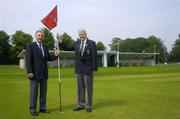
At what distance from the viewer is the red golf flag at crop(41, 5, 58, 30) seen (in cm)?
992

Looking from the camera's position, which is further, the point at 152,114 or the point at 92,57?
the point at 92,57

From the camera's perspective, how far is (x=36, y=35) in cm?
913

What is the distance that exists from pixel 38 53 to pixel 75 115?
78.7 inches

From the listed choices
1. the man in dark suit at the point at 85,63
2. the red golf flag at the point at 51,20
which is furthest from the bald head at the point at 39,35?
the red golf flag at the point at 51,20

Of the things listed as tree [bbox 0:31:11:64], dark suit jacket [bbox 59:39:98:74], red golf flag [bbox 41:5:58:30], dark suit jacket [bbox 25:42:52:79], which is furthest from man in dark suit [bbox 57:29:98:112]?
tree [bbox 0:31:11:64]

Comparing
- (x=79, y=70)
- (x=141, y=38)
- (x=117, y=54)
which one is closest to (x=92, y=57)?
(x=79, y=70)

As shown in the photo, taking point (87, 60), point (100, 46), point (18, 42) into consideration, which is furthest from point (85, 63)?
point (100, 46)

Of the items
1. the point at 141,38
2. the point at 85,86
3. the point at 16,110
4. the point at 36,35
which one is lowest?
the point at 16,110

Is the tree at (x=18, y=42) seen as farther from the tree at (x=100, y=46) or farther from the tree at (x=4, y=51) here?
the tree at (x=100, y=46)

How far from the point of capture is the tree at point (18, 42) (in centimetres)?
10950

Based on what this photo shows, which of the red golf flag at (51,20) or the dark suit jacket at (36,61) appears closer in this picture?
the dark suit jacket at (36,61)

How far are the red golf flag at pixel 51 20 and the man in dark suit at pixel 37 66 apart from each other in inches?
32.1

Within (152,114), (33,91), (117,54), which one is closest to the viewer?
(152,114)

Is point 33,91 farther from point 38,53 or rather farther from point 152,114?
point 152,114
